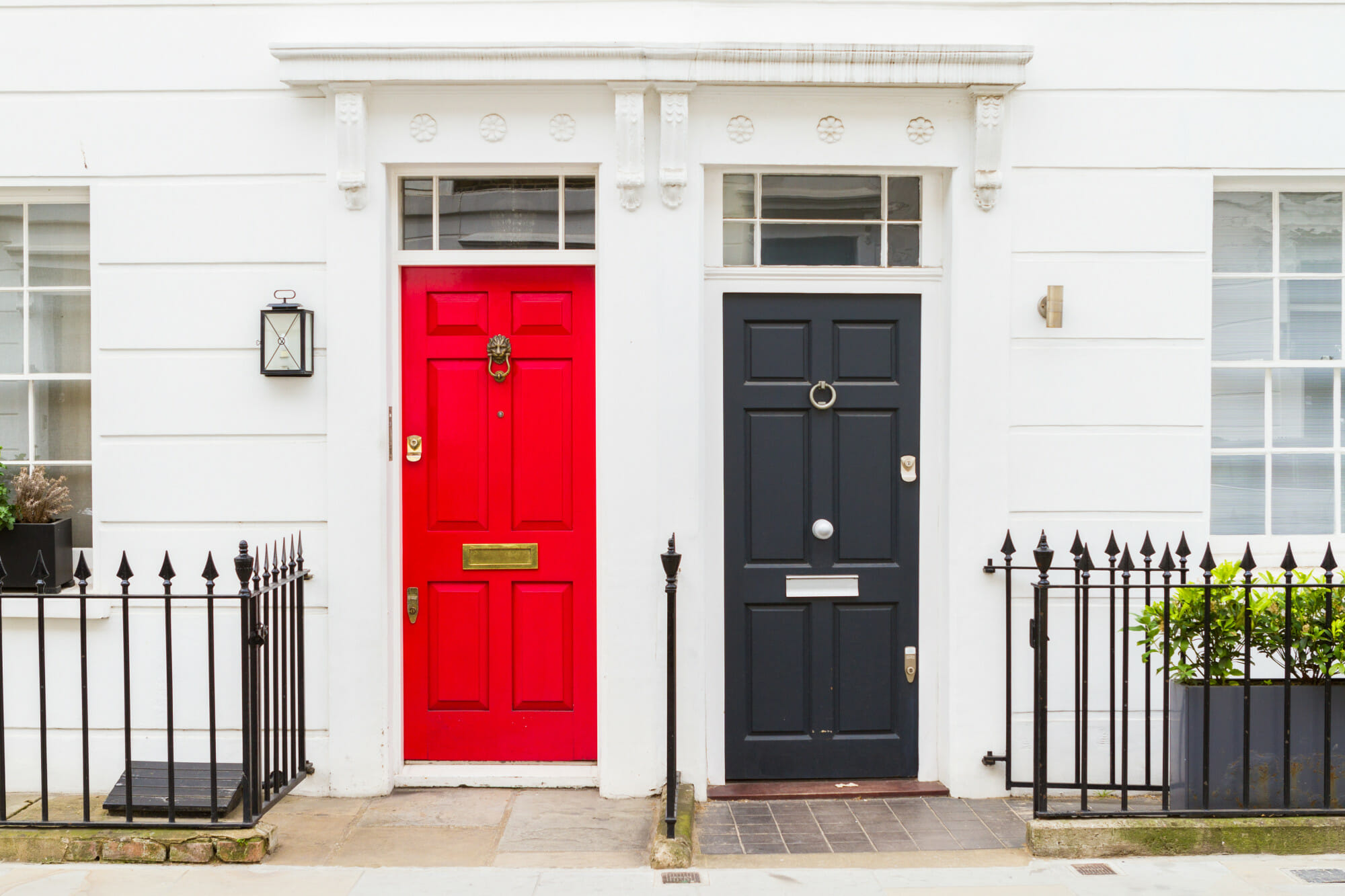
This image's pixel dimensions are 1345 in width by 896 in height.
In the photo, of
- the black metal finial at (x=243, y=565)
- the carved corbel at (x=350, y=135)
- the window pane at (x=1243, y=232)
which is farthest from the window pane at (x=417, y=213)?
the window pane at (x=1243, y=232)

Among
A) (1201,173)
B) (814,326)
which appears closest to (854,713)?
(814,326)

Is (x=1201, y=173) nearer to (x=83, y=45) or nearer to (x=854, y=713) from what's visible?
(x=854, y=713)

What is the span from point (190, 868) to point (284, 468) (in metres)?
1.75

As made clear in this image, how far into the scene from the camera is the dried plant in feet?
16.1

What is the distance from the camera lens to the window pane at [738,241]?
508 centimetres

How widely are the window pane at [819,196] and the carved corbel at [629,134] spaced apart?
2.15 feet

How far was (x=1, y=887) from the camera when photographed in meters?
3.91

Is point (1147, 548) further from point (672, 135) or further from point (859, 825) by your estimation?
point (672, 135)

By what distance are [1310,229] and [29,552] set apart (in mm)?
6377

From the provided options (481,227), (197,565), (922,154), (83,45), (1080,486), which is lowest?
(197,565)

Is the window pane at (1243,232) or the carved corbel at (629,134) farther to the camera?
the window pane at (1243,232)

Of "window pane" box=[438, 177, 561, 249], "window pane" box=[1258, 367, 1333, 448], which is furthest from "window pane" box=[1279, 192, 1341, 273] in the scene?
"window pane" box=[438, 177, 561, 249]

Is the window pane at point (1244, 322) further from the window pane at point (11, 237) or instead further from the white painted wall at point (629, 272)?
the window pane at point (11, 237)

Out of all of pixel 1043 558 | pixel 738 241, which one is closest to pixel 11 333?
pixel 738 241
